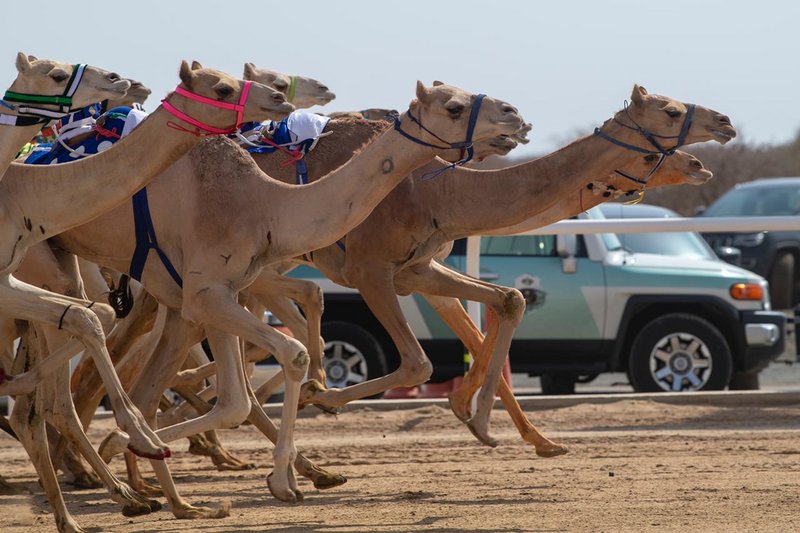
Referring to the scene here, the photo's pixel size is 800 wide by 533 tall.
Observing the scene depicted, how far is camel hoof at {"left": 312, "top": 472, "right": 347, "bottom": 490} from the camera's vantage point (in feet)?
30.8

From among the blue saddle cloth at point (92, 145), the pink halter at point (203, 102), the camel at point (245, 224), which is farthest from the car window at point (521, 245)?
the pink halter at point (203, 102)

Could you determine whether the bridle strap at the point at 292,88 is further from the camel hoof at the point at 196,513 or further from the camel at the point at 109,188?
the camel hoof at the point at 196,513

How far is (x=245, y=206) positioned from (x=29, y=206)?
119 centimetres

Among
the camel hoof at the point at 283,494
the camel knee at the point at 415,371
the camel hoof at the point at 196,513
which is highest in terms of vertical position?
the camel knee at the point at 415,371

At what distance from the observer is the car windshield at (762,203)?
68.7ft

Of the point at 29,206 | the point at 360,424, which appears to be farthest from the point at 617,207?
the point at 29,206

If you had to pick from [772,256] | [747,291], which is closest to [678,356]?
[747,291]

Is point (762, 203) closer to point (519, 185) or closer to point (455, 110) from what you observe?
point (519, 185)

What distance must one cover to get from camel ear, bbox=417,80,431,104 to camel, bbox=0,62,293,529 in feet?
2.88

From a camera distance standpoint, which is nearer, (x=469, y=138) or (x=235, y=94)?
(x=235, y=94)

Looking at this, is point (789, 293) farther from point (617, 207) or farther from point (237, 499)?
point (237, 499)

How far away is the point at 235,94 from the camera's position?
25.2 feet

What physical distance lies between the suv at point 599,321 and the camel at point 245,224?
6.18m

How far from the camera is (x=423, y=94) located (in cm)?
841
